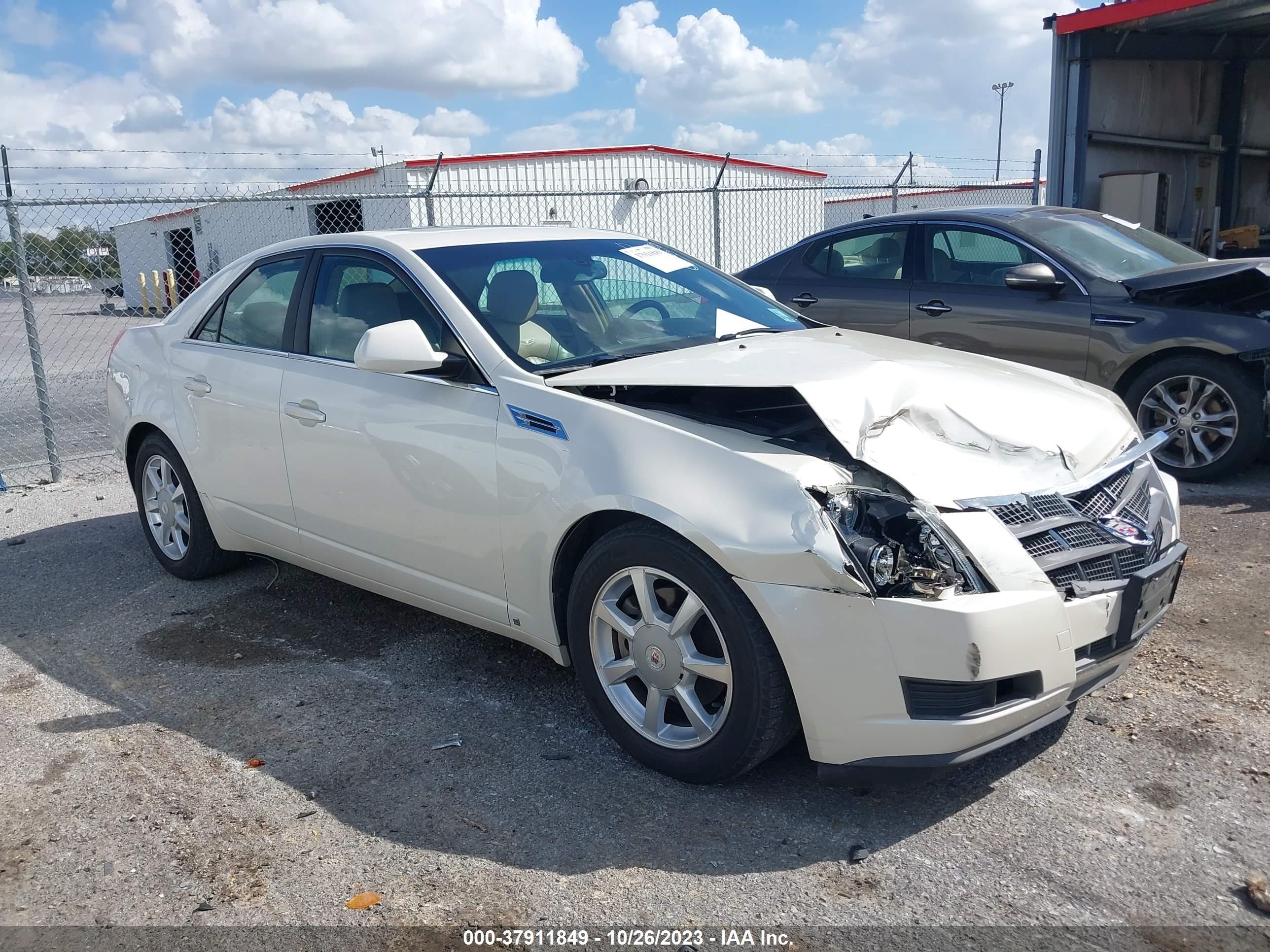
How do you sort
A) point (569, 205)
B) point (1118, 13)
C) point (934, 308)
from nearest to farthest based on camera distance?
point (934, 308), point (1118, 13), point (569, 205)

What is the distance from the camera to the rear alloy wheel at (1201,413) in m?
6.16

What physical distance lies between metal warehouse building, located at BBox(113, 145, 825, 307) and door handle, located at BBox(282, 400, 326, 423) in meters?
15.1

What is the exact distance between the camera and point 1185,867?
2.74 metres

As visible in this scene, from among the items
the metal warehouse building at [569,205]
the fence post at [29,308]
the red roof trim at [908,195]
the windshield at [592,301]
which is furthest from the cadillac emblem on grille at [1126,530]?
the red roof trim at [908,195]

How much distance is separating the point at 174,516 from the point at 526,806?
3027mm

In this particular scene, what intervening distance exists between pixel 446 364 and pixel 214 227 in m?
29.5

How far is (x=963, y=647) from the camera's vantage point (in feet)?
8.78

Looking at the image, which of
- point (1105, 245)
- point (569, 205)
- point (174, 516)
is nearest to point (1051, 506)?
point (174, 516)

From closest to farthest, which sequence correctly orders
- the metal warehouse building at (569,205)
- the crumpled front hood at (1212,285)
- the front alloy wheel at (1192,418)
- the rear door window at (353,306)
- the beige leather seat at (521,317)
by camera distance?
1. the beige leather seat at (521,317)
2. the rear door window at (353,306)
3. the crumpled front hood at (1212,285)
4. the front alloy wheel at (1192,418)
5. the metal warehouse building at (569,205)

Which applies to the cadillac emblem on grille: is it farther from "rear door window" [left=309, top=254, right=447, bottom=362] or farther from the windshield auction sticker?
"rear door window" [left=309, top=254, right=447, bottom=362]

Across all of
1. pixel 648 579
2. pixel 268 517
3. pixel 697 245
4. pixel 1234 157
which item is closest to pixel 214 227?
pixel 697 245

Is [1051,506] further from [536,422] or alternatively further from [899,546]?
[536,422]

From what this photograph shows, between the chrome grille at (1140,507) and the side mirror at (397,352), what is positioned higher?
the side mirror at (397,352)

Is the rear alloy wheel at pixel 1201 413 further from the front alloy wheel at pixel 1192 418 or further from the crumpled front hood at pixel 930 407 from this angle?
the crumpled front hood at pixel 930 407
